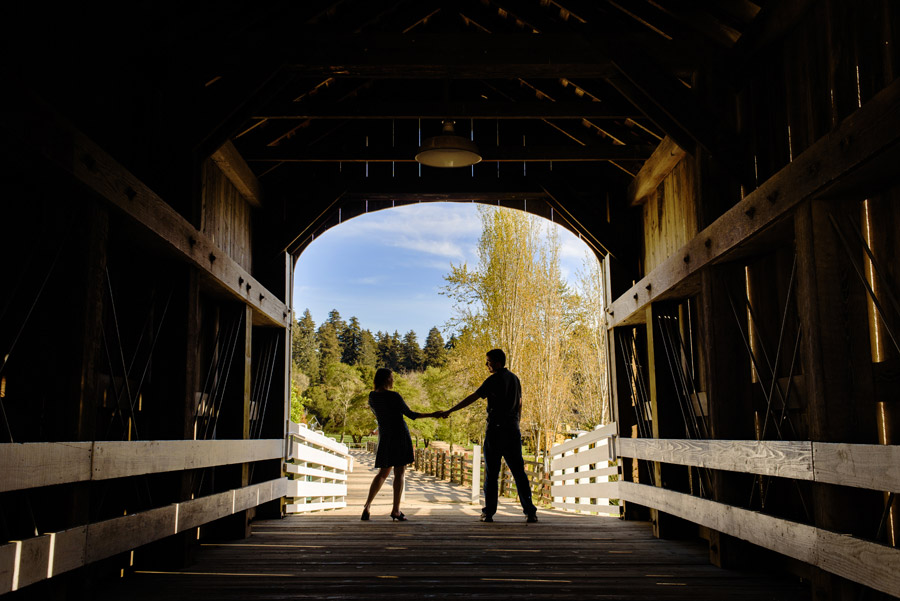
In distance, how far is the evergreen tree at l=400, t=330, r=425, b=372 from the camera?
86812mm

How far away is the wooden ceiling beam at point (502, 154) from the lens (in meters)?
7.39

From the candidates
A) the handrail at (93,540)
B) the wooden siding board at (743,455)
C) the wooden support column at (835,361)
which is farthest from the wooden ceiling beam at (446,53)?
the handrail at (93,540)

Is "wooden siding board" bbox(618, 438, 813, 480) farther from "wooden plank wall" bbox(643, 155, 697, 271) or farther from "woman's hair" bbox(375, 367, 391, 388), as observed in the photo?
"woman's hair" bbox(375, 367, 391, 388)

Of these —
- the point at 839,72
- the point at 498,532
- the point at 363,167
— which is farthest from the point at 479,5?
the point at 498,532

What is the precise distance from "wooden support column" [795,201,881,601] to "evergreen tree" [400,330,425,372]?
268ft

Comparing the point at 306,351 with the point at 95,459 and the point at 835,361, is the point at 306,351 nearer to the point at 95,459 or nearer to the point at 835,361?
the point at 95,459

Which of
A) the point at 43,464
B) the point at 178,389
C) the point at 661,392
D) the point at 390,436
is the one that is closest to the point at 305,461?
the point at 390,436

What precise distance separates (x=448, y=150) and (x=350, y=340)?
283 feet

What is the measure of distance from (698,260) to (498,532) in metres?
2.70

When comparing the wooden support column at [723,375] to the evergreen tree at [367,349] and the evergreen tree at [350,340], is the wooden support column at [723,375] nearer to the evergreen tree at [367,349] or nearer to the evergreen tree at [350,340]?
the evergreen tree at [367,349]

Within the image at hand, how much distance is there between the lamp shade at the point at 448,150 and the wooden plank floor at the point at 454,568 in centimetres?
291

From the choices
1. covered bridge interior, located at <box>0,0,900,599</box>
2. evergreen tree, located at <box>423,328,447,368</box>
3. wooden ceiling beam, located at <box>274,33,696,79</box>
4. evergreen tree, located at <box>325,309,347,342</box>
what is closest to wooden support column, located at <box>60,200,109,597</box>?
covered bridge interior, located at <box>0,0,900,599</box>

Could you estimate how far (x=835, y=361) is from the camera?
341cm

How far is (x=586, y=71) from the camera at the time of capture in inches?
215
